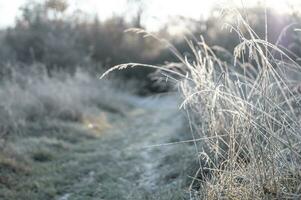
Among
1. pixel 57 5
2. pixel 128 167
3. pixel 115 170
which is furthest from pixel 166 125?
pixel 57 5

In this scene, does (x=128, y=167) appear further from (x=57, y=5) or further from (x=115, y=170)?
(x=57, y=5)

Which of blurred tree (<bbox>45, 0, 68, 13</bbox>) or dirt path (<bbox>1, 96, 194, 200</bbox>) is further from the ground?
blurred tree (<bbox>45, 0, 68, 13</bbox>)

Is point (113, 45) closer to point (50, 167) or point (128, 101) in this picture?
point (128, 101)

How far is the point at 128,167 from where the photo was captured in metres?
6.17

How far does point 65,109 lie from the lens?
9.45 metres

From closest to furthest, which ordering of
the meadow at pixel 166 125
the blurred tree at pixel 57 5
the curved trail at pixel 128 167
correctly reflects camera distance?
1. the meadow at pixel 166 125
2. the curved trail at pixel 128 167
3. the blurred tree at pixel 57 5

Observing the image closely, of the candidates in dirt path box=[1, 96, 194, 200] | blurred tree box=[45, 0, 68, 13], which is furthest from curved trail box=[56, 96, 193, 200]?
blurred tree box=[45, 0, 68, 13]

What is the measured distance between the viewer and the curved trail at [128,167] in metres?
4.92

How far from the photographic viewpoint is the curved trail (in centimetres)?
492

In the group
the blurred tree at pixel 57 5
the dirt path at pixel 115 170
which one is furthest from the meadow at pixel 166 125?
the blurred tree at pixel 57 5

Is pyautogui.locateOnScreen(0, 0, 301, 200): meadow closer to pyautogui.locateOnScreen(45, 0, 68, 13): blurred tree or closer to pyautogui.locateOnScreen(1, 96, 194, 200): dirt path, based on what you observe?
pyautogui.locateOnScreen(1, 96, 194, 200): dirt path

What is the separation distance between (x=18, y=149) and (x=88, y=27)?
1537cm

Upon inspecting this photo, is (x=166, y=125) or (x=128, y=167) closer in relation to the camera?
(x=128, y=167)

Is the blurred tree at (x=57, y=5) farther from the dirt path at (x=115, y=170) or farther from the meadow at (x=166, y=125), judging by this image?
the dirt path at (x=115, y=170)
